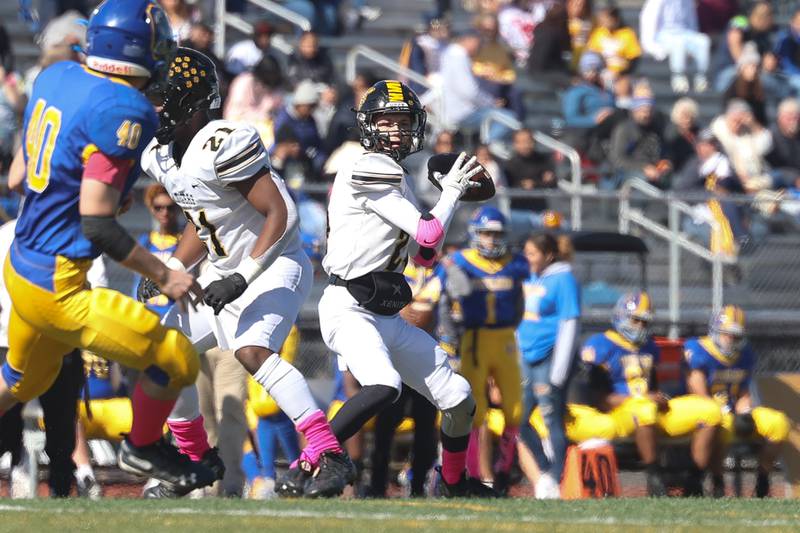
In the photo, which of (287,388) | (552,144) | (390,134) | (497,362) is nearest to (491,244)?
(497,362)

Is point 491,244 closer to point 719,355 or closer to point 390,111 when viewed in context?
point 719,355

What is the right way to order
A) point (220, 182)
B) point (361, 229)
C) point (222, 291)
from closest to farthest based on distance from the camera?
1. point (222, 291)
2. point (220, 182)
3. point (361, 229)

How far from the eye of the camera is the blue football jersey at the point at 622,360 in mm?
10586

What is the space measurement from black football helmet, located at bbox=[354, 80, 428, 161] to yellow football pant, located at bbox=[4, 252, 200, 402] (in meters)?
1.33

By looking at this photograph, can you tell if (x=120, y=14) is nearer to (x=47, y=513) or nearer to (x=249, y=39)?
(x=47, y=513)

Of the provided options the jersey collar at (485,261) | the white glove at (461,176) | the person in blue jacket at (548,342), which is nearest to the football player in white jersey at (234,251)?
the white glove at (461,176)

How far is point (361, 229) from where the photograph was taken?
270 inches

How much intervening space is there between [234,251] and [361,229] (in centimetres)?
54

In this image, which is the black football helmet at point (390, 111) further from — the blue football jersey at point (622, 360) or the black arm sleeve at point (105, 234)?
the blue football jersey at point (622, 360)

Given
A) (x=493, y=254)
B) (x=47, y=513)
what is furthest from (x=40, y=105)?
(x=493, y=254)

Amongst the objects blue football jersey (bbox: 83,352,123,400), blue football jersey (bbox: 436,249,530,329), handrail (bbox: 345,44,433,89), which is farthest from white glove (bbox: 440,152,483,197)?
handrail (bbox: 345,44,433,89)

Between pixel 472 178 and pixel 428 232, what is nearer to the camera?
pixel 428 232

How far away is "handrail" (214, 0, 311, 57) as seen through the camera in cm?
1442

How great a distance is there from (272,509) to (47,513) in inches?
30.9
